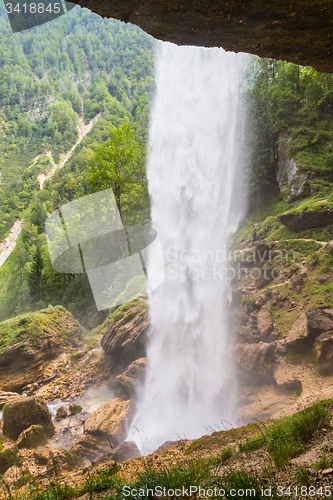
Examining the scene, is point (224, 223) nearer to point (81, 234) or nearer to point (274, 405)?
point (274, 405)

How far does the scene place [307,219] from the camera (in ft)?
40.5

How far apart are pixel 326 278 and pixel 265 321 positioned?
9.75ft

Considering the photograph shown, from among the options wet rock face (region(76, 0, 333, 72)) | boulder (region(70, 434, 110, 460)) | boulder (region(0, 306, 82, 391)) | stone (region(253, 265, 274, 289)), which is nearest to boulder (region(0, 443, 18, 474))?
boulder (region(70, 434, 110, 460))

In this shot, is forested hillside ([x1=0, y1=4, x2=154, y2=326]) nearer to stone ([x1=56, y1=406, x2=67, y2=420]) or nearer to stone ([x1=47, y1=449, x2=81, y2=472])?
stone ([x1=56, y1=406, x2=67, y2=420])

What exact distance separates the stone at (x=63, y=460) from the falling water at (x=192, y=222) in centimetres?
244

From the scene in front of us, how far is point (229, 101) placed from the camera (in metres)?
18.5

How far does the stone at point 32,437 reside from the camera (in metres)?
8.19

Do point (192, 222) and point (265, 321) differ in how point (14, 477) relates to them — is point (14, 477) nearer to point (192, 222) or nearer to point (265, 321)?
point (265, 321)

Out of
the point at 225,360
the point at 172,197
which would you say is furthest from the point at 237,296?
the point at 172,197

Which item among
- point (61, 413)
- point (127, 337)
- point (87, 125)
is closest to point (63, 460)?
point (61, 413)

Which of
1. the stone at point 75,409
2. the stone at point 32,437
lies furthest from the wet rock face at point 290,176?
the stone at point 32,437

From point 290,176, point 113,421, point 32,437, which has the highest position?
point 290,176

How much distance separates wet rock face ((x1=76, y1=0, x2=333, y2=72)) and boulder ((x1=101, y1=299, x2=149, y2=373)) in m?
12.2

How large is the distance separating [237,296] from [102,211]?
15403 millimetres
